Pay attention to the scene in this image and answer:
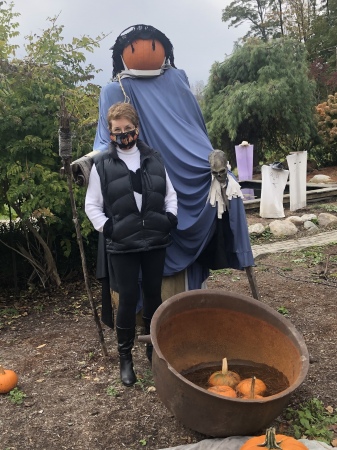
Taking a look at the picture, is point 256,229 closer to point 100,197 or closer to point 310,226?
point 310,226

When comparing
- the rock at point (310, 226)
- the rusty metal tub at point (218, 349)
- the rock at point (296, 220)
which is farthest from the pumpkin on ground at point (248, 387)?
the rock at point (296, 220)

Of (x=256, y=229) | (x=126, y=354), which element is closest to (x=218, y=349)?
(x=126, y=354)

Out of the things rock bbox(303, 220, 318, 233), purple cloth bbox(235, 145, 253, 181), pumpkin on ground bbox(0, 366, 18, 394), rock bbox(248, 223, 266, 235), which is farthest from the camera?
purple cloth bbox(235, 145, 253, 181)

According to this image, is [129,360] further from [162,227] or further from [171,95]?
[171,95]

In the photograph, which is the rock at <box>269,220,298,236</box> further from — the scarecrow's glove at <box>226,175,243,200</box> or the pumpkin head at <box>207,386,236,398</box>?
the pumpkin head at <box>207,386,236,398</box>

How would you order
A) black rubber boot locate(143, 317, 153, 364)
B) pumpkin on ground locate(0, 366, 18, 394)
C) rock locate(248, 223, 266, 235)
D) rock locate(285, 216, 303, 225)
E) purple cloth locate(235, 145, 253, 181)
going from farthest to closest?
purple cloth locate(235, 145, 253, 181)
rock locate(285, 216, 303, 225)
rock locate(248, 223, 266, 235)
black rubber boot locate(143, 317, 153, 364)
pumpkin on ground locate(0, 366, 18, 394)

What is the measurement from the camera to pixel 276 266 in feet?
19.7

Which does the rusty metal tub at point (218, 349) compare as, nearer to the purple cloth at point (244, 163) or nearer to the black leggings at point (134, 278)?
the black leggings at point (134, 278)

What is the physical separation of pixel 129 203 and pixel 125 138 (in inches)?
15.3

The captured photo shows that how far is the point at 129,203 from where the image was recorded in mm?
2824

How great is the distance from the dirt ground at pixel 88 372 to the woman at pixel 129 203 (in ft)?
2.06

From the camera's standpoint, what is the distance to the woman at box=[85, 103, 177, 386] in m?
2.82

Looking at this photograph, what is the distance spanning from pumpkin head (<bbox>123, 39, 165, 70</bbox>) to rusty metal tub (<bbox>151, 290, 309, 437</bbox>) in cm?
158

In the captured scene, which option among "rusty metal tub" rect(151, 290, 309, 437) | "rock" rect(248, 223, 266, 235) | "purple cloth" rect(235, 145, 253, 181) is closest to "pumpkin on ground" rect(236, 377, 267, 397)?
"rusty metal tub" rect(151, 290, 309, 437)
